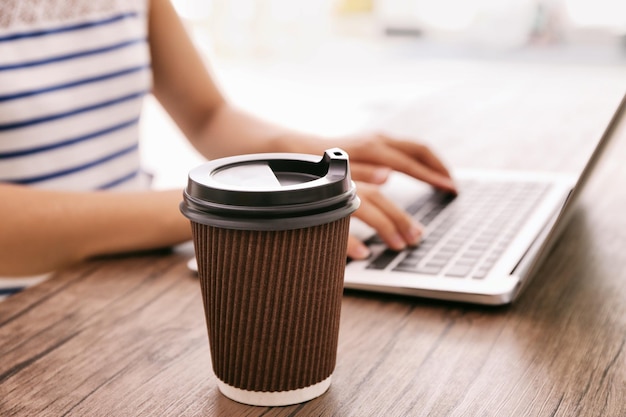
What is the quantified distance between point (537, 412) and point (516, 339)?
0.12 meters

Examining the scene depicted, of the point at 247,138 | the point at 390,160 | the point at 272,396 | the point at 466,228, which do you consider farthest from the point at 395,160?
the point at 272,396

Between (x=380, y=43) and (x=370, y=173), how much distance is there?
21.9 ft

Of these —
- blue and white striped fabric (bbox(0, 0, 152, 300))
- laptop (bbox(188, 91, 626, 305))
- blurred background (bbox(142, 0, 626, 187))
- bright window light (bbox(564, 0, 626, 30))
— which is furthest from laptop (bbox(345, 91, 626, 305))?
bright window light (bbox(564, 0, 626, 30))

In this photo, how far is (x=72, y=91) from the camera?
117cm

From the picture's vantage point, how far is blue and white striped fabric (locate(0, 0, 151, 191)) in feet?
3.59

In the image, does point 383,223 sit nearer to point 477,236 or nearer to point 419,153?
point 477,236

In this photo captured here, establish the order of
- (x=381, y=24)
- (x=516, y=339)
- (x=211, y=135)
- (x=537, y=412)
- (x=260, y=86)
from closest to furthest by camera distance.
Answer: (x=537, y=412) → (x=516, y=339) → (x=211, y=135) → (x=260, y=86) → (x=381, y=24)

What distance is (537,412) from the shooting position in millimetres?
516

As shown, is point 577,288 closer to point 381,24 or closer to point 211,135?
point 211,135

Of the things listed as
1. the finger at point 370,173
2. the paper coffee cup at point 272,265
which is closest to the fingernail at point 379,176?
the finger at point 370,173

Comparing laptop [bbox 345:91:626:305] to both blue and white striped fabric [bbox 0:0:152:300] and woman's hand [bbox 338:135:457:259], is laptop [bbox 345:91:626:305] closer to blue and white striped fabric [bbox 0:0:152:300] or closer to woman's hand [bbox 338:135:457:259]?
woman's hand [bbox 338:135:457:259]

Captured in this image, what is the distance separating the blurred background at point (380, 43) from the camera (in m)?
5.66

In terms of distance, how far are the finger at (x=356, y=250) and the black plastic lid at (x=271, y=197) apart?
0.87 feet

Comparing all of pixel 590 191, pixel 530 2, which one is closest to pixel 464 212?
pixel 590 191
